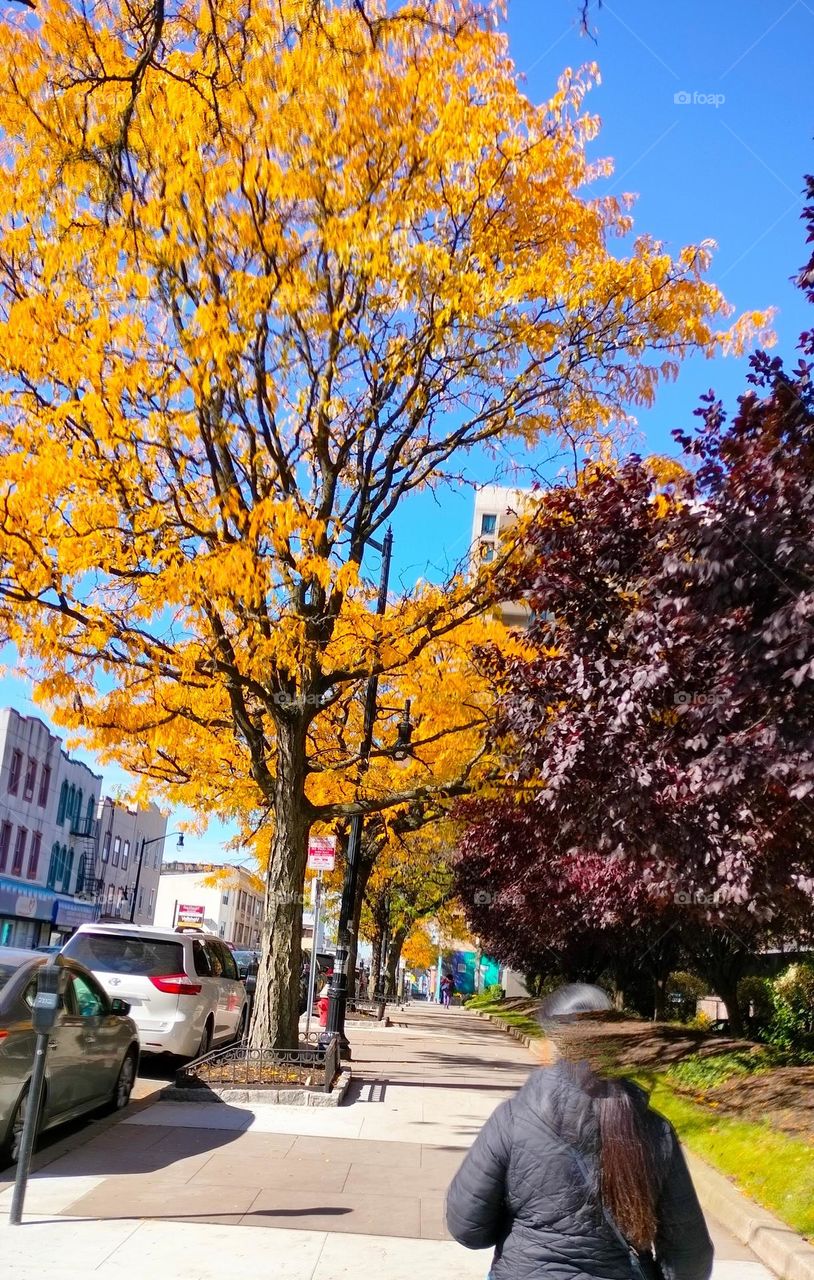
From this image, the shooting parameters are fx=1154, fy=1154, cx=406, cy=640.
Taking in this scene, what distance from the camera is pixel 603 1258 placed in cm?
299

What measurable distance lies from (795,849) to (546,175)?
7.21 meters

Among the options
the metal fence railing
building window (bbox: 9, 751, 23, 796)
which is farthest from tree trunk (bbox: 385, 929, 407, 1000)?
the metal fence railing

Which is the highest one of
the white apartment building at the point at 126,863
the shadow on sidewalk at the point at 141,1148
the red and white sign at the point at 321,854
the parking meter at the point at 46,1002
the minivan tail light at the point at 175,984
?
the white apartment building at the point at 126,863

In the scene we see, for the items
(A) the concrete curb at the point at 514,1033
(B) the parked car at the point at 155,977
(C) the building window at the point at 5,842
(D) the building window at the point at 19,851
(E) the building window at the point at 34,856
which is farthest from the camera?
→ (E) the building window at the point at 34,856

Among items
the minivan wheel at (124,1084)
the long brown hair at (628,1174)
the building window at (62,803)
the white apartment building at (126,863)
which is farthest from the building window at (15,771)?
the long brown hair at (628,1174)

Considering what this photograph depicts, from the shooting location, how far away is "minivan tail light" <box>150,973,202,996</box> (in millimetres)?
13414

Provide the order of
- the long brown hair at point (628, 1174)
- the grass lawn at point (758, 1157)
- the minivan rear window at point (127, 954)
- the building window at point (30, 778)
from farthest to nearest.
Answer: the building window at point (30, 778) → the minivan rear window at point (127, 954) → the grass lawn at point (758, 1157) → the long brown hair at point (628, 1174)

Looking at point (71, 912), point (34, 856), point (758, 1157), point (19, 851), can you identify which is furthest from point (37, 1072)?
point (71, 912)

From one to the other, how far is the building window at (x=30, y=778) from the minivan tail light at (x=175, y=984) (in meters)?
34.0

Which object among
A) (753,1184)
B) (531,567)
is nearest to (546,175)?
(531,567)

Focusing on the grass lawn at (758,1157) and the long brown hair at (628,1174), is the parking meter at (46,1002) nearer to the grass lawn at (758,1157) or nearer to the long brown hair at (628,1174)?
the long brown hair at (628,1174)

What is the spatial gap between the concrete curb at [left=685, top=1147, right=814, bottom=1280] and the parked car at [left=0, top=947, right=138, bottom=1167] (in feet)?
15.9

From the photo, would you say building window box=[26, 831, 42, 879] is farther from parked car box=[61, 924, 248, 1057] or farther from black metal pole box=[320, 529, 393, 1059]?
parked car box=[61, 924, 248, 1057]

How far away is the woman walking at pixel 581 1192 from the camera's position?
2986mm
